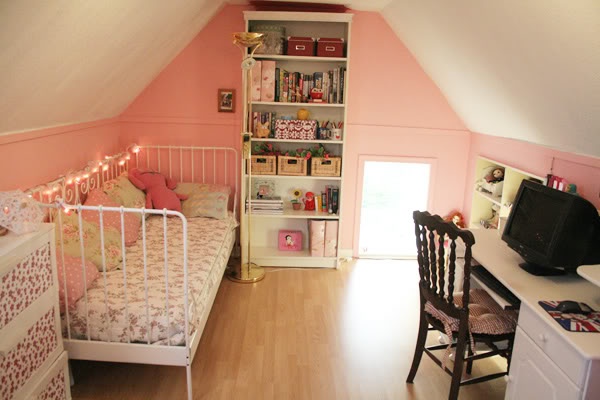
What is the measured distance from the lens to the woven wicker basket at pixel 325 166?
13.2 feet

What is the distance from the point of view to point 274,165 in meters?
4.05

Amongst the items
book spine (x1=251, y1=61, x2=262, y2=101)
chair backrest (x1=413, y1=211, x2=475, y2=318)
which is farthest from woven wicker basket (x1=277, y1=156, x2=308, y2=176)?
chair backrest (x1=413, y1=211, x2=475, y2=318)

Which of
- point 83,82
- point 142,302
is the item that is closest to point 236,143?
point 83,82

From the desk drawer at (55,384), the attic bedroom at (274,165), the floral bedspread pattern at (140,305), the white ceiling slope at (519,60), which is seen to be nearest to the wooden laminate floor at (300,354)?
the attic bedroom at (274,165)

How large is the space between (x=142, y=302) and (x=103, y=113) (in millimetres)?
1896

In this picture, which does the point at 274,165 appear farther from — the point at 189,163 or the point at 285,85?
the point at 189,163

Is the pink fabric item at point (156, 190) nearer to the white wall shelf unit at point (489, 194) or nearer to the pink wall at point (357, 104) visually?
the pink wall at point (357, 104)

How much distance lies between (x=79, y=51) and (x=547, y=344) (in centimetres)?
250

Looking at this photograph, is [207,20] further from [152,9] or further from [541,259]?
[541,259]

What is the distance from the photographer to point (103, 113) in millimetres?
3613

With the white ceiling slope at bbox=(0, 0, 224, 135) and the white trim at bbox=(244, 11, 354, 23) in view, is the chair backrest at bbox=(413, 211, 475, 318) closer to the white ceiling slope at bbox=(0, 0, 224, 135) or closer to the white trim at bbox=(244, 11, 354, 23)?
the white ceiling slope at bbox=(0, 0, 224, 135)

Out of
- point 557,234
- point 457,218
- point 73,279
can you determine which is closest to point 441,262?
point 557,234

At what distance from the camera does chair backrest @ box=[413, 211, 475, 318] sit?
2068 millimetres

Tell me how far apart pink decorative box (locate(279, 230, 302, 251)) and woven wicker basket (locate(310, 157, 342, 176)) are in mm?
614
